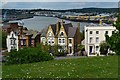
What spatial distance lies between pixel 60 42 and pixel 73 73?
1403 inches

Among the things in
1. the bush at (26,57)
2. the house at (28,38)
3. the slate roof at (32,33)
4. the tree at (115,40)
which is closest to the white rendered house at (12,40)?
the house at (28,38)

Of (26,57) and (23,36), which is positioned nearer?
(26,57)

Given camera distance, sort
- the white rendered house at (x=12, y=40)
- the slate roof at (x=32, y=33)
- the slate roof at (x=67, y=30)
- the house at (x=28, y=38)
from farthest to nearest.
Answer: the slate roof at (x=32, y=33) < the house at (x=28, y=38) < the slate roof at (x=67, y=30) < the white rendered house at (x=12, y=40)

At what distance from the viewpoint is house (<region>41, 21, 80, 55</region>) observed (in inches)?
1694

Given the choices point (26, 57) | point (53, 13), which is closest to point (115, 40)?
point (26, 57)

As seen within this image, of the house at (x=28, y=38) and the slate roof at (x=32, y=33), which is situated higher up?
the slate roof at (x=32, y=33)

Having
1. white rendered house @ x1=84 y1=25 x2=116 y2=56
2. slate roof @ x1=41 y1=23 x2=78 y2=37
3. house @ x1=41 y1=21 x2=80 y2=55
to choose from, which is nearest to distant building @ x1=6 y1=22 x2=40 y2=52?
slate roof @ x1=41 y1=23 x2=78 y2=37

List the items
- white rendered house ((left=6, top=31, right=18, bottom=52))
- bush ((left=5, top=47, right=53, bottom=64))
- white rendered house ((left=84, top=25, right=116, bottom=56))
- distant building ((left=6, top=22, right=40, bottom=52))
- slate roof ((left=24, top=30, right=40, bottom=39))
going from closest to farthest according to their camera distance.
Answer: bush ((left=5, top=47, right=53, bottom=64))
white rendered house ((left=6, top=31, right=18, bottom=52))
white rendered house ((left=84, top=25, right=116, bottom=56))
distant building ((left=6, top=22, right=40, bottom=52))
slate roof ((left=24, top=30, right=40, bottom=39))

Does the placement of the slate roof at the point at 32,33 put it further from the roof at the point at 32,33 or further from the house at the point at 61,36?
the house at the point at 61,36

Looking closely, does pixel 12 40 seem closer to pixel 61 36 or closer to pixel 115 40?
pixel 61 36

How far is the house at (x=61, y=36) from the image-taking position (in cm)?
4303

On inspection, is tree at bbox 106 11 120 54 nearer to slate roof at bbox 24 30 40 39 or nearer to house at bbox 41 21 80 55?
house at bbox 41 21 80 55

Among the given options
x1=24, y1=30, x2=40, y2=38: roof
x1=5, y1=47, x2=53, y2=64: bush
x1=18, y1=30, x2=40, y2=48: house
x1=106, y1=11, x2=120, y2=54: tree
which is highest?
x1=106, y1=11, x2=120, y2=54: tree

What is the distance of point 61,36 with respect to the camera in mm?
43812
